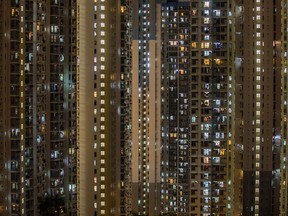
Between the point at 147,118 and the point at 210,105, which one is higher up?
the point at 210,105

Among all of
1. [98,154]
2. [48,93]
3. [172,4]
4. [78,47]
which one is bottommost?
[98,154]

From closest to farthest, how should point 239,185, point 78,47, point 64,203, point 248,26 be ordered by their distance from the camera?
point 64,203
point 78,47
point 239,185
point 248,26

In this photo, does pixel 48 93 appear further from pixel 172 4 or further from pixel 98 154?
pixel 172 4

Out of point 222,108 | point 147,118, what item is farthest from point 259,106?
point 222,108

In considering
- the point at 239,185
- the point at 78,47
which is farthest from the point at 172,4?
the point at 78,47

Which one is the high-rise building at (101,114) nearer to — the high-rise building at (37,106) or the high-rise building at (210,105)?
the high-rise building at (37,106)

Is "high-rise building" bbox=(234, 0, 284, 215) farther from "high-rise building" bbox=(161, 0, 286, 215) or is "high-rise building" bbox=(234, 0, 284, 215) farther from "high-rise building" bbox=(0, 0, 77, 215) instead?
"high-rise building" bbox=(0, 0, 77, 215)

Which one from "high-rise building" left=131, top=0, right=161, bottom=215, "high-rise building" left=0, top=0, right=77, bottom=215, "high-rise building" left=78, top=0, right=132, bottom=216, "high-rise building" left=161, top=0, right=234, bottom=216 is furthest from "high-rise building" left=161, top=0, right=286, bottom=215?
"high-rise building" left=0, top=0, right=77, bottom=215

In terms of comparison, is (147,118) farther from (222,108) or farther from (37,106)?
(37,106)
